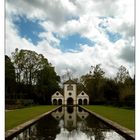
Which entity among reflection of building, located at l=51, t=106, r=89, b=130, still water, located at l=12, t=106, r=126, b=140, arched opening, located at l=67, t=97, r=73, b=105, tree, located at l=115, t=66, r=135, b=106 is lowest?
arched opening, located at l=67, t=97, r=73, b=105

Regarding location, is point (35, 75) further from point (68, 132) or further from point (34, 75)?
point (68, 132)

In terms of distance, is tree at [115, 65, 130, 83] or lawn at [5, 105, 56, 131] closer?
lawn at [5, 105, 56, 131]

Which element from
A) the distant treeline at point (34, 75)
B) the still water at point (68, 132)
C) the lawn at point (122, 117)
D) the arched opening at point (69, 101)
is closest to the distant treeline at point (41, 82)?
the distant treeline at point (34, 75)

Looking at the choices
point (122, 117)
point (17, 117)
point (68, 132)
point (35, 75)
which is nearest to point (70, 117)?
point (17, 117)

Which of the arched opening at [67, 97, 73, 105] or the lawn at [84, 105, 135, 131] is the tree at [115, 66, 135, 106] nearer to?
the lawn at [84, 105, 135, 131]

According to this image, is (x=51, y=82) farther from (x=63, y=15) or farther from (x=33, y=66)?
(x=63, y=15)

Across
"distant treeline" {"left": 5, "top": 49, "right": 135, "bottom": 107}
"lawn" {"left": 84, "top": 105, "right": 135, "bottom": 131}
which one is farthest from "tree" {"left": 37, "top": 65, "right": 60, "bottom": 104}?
"lawn" {"left": 84, "top": 105, "right": 135, "bottom": 131}

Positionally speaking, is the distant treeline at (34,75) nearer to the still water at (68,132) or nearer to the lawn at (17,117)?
the lawn at (17,117)

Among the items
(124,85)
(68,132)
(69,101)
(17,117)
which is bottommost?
(69,101)

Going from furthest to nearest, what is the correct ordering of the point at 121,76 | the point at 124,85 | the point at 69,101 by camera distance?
the point at 69,101
the point at 121,76
the point at 124,85

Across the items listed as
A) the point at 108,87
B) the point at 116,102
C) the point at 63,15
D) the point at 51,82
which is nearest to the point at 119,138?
the point at 63,15

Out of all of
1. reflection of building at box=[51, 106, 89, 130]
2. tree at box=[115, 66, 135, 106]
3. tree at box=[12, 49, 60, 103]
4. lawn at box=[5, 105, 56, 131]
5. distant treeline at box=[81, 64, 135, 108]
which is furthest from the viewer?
distant treeline at box=[81, 64, 135, 108]

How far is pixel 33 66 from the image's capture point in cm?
1430

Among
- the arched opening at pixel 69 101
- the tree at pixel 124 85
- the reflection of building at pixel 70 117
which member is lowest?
the arched opening at pixel 69 101
